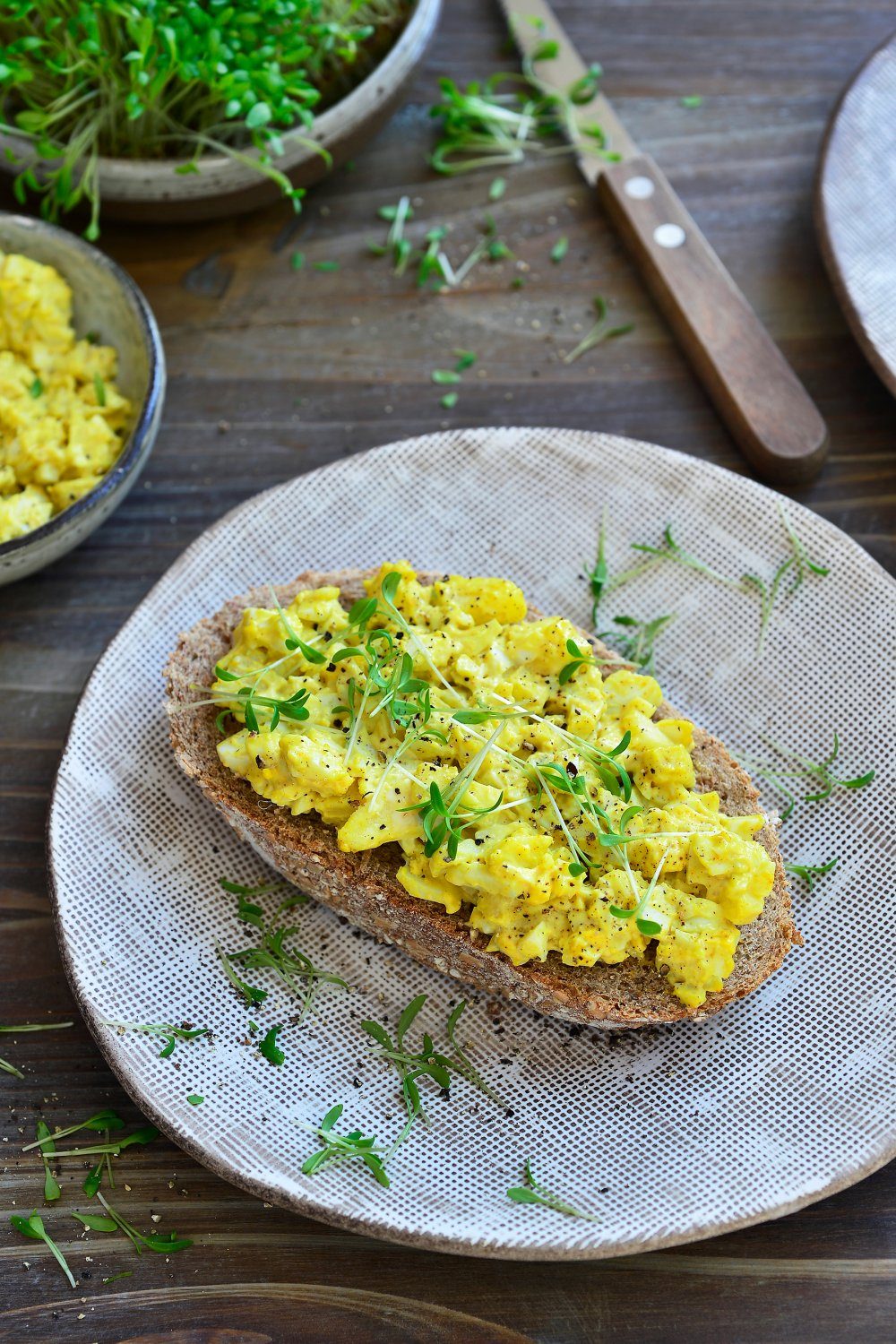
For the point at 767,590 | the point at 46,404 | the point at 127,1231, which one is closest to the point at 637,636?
the point at 767,590

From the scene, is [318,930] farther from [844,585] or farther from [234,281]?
[234,281]

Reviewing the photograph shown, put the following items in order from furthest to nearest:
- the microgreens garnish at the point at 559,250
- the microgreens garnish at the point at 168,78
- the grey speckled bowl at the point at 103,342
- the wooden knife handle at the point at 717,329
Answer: the microgreens garnish at the point at 559,250
the wooden knife handle at the point at 717,329
the microgreens garnish at the point at 168,78
the grey speckled bowl at the point at 103,342

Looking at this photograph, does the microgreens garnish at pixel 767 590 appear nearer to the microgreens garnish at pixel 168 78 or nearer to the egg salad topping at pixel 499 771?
the egg salad topping at pixel 499 771

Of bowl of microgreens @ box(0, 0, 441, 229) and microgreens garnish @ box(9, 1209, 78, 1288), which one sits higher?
bowl of microgreens @ box(0, 0, 441, 229)

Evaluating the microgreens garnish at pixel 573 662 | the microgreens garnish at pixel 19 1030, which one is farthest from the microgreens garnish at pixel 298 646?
the microgreens garnish at pixel 19 1030

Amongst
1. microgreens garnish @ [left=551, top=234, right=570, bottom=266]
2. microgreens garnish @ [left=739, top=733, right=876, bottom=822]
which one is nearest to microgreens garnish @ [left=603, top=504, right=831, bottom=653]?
microgreens garnish @ [left=739, top=733, right=876, bottom=822]

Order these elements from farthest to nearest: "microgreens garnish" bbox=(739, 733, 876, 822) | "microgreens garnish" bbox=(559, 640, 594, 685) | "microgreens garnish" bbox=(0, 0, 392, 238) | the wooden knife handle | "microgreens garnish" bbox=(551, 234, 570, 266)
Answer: "microgreens garnish" bbox=(551, 234, 570, 266), the wooden knife handle, "microgreens garnish" bbox=(0, 0, 392, 238), "microgreens garnish" bbox=(739, 733, 876, 822), "microgreens garnish" bbox=(559, 640, 594, 685)

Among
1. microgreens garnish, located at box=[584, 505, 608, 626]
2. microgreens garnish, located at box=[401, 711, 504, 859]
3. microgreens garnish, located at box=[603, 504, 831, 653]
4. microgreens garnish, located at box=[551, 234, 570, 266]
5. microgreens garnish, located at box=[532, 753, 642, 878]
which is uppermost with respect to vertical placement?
microgreens garnish, located at box=[551, 234, 570, 266]

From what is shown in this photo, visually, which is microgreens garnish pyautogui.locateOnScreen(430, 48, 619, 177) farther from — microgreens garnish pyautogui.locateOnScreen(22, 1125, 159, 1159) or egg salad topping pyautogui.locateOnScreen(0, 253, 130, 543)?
microgreens garnish pyautogui.locateOnScreen(22, 1125, 159, 1159)
